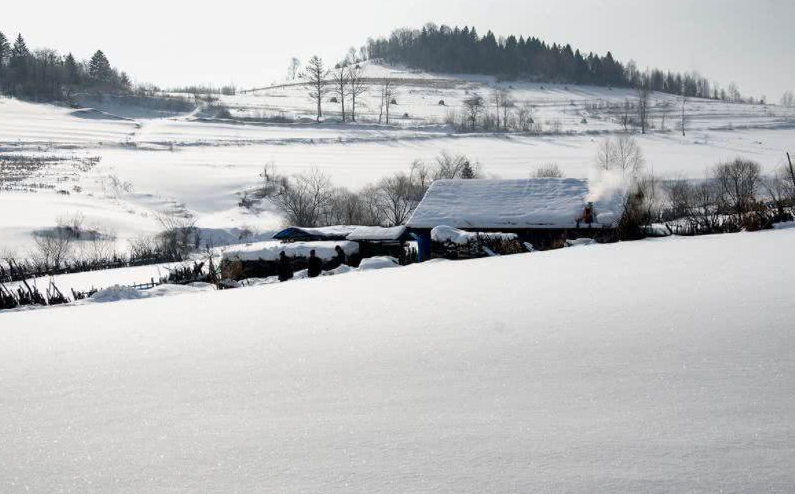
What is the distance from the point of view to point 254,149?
190 feet

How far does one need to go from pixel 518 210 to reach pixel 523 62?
360 ft

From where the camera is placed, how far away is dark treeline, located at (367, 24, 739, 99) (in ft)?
389

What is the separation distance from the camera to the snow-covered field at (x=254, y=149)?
130ft

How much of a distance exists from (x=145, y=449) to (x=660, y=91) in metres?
126

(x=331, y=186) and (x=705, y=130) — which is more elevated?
(x=705, y=130)

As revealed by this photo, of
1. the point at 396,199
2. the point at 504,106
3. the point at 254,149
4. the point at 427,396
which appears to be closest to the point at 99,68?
the point at 254,149

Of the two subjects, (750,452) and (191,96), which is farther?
(191,96)

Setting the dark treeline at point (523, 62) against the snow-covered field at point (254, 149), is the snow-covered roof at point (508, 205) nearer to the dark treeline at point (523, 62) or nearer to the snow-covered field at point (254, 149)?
the snow-covered field at point (254, 149)

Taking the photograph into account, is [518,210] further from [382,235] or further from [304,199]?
[304,199]

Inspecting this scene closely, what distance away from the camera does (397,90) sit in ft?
329

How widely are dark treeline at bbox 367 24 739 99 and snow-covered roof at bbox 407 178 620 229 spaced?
101212mm

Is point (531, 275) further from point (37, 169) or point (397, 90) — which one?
point (397, 90)

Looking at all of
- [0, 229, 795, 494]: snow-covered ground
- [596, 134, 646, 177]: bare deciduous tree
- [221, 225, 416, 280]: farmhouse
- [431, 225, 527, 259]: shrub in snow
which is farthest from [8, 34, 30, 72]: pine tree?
[0, 229, 795, 494]: snow-covered ground

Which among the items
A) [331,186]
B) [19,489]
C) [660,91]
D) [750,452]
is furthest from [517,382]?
[660,91]
